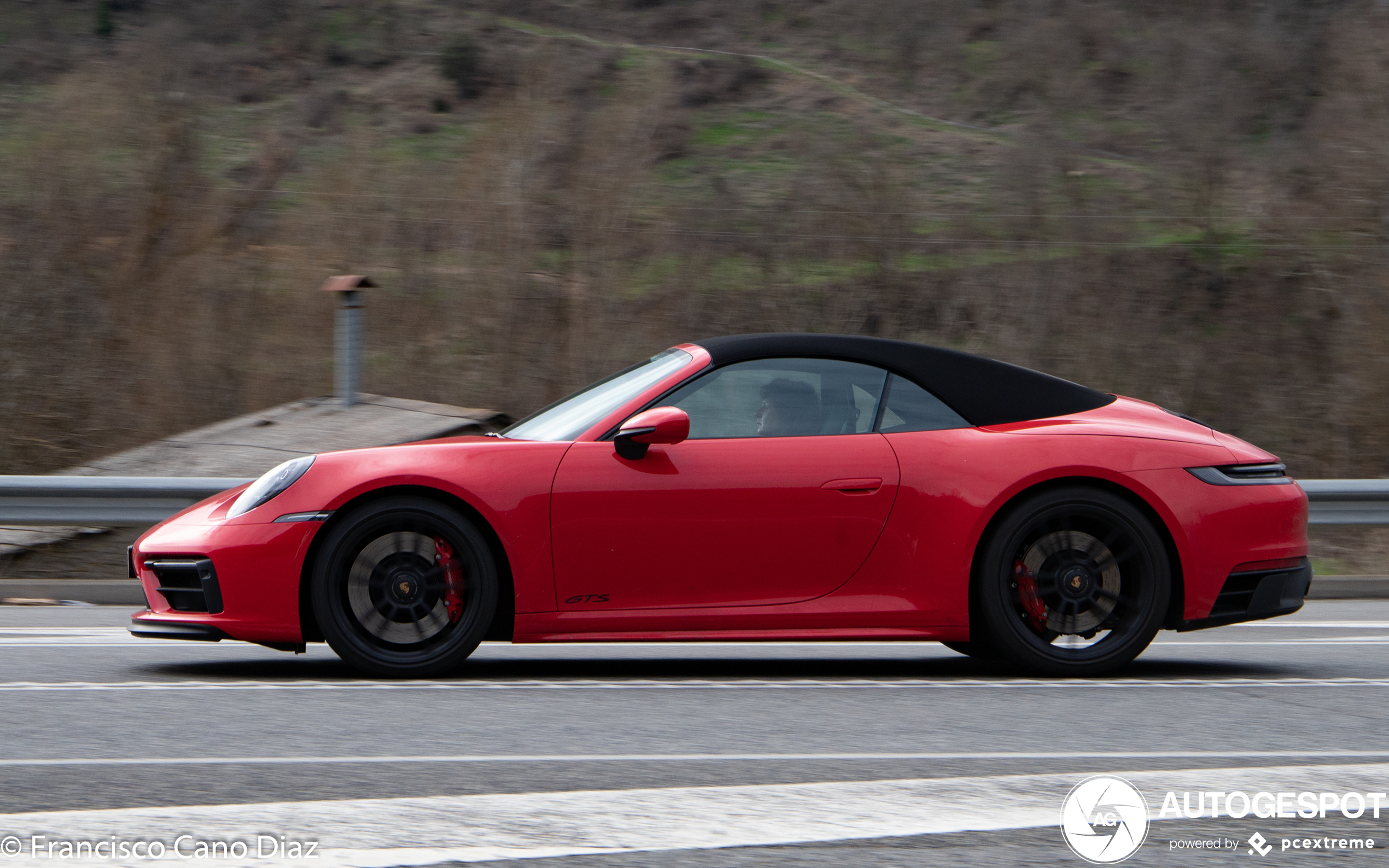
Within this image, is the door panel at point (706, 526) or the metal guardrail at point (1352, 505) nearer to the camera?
the door panel at point (706, 526)

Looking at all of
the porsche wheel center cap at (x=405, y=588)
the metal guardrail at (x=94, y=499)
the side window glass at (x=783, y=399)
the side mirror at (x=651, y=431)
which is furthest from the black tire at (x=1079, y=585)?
the metal guardrail at (x=94, y=499)

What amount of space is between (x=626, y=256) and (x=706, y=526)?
36.8 feet

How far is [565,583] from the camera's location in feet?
18.7

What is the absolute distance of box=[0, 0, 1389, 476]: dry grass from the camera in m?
15.8

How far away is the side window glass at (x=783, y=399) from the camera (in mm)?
5934

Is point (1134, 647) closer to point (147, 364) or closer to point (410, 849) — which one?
point (410, 849)

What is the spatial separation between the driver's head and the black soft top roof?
0.42ft

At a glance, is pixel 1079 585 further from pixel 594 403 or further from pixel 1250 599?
pixel 594 403

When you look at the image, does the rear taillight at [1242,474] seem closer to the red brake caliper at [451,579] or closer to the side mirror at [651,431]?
the side mirror at [651,431]

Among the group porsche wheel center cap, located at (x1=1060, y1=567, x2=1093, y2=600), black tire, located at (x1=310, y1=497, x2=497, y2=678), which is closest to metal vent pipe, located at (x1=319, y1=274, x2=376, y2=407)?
black tire, located at (x1=310, y1=497, x2=497, y2=678)

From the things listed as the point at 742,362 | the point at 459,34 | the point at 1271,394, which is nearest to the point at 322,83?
the point at 459,34

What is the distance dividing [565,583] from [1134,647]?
Answer: 220 centimetres

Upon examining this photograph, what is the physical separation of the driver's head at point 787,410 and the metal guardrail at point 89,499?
180 inches

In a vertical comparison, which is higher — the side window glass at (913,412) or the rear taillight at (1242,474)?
the side window glass at (913,412)
